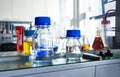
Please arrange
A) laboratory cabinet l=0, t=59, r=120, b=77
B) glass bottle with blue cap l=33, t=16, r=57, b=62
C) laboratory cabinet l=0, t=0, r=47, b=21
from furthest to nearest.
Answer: laboratory cabinet l=0, t=0, r=47, b=21, glass bottle with blue cap l=33, t=16, r=57, b=62, laboratory cabinet l=0, t=59, r=120, b=77

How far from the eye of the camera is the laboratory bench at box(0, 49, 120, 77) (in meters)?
0.49

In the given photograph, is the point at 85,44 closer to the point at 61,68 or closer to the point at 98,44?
the point at 98,44

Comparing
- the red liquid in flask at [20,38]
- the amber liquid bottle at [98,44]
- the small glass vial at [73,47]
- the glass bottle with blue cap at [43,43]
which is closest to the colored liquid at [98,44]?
the amber liquid bottle at [98,44]

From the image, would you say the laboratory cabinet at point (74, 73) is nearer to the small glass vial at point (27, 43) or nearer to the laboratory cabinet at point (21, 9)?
the small glass vial at point (27, 43)

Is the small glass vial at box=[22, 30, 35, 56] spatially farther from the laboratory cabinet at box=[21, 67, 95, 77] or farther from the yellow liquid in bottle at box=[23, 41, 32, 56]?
the laboratory cabinet at box=[21, 67, 95, 77]

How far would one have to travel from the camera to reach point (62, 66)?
56 centimetres

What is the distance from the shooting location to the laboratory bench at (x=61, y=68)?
0.49m

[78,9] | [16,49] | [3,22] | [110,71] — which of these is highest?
[78,9]

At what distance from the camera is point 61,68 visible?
1.83ft

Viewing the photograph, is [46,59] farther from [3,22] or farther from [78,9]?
[78,9]

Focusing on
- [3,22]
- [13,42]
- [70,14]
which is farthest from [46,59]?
[70,14]

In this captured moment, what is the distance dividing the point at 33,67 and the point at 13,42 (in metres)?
0.26

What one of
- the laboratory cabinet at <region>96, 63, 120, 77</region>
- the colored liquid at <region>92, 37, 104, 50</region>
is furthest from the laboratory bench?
the colored liquid at <region>92, 37, 104, 50</region>

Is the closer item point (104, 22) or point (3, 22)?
point (3, 22)
